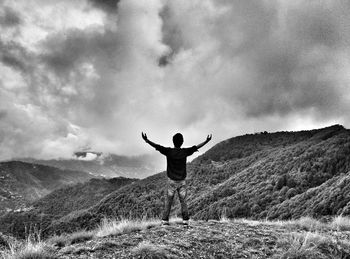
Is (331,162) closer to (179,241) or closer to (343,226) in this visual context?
(343,226)

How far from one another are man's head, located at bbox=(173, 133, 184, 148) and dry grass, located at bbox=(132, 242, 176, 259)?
12.8 ft

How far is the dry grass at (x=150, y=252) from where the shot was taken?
6.42 meters

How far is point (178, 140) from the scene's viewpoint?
999 cm

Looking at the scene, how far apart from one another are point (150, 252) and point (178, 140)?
4155 millimetres

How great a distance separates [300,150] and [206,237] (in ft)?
278

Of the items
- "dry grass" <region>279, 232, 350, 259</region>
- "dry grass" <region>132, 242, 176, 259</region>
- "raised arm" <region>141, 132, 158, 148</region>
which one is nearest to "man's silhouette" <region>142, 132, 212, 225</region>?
"raised arm" <region>141, 132, 158, 148</region>

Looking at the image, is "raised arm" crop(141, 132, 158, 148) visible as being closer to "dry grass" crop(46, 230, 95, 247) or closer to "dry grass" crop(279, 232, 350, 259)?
"dry grass" crop(46, 230, 95, 247)

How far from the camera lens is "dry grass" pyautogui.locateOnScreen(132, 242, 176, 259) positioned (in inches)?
253

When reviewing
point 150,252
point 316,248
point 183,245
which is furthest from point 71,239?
point 316,248

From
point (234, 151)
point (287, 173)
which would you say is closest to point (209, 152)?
point (234, 151)

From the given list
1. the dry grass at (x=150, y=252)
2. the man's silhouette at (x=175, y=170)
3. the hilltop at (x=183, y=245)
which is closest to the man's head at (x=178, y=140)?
the man's silhouette at (x=175, y=170)

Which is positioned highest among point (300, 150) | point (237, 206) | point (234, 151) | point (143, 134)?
point (234, 151)

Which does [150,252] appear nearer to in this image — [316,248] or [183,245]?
[183,245]

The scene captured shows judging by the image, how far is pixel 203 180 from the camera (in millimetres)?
132375
